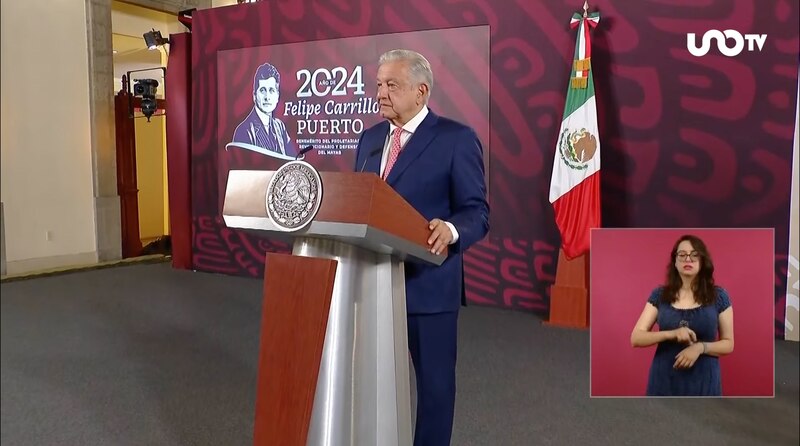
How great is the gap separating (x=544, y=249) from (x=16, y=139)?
12.2 feet

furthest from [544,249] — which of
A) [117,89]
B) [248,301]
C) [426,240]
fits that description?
[117,89]

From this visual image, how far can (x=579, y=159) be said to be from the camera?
377cm

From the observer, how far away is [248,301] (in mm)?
4500

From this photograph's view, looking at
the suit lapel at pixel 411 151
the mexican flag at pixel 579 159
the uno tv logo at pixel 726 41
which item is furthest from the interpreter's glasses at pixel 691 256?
the uno tv logo at pixel 726 41

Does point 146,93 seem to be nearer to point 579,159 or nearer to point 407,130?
point 407,130

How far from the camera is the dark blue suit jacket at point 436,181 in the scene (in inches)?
51.3

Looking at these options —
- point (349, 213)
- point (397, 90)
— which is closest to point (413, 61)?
point (397, 90)

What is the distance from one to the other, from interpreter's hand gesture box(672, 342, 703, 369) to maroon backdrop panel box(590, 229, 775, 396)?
0.07 metres

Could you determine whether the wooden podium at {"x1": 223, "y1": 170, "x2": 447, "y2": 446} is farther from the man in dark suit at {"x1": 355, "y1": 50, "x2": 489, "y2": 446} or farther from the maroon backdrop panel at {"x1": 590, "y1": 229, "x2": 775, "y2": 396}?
the maroon backdrop panel at {"x1": 590, "y1": 229, "x2": 775, "y2": 396}

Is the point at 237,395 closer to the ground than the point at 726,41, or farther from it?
closer to the ground

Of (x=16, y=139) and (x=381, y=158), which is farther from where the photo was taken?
(x=381, y=158)

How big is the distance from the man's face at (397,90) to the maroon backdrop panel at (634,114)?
9.76 ft

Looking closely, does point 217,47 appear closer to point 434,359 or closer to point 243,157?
point 243,157

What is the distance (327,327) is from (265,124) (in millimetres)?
4367
